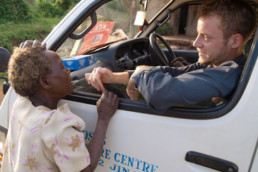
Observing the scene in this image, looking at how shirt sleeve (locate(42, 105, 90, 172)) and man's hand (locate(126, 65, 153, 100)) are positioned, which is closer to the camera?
shirt sleeve (locate(42, 105, 90, 172))

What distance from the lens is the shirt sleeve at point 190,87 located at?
1017 mm

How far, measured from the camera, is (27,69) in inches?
41.9

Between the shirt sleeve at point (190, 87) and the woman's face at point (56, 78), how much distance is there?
434 millimetres

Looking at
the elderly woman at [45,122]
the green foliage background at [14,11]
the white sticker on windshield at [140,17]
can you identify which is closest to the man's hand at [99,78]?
the elderly woman at [45,122]

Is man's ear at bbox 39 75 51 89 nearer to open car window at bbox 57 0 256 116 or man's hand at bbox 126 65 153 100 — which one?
open car window at bbox 57 0 256 116

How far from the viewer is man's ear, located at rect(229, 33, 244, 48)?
1.18 meters

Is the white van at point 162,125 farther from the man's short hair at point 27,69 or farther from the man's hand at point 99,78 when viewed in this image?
the man's short hair at point 27,69

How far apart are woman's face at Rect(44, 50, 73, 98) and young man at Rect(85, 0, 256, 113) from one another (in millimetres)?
174

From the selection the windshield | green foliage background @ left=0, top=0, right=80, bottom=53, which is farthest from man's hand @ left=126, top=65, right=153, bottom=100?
green foliage background @ left=0, top=0, right=80, bottom=53

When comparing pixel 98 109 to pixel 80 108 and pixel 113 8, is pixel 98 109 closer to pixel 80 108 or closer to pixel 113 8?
pixel 80 108

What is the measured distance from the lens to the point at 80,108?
130 cm

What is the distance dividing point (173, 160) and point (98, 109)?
449 millimetres

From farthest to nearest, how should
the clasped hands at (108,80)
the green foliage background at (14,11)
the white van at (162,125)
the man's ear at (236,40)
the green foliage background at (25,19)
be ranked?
the green foliage background at (14,11)
the green foliage background at (25,19)
the clasped hands at (108,80)
the man's ear at (236,40)
the white van at (162,125)

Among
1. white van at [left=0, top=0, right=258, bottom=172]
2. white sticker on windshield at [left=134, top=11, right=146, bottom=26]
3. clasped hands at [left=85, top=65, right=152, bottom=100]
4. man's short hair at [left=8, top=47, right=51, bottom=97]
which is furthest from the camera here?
white sticker on windshield at [left=134, top=11, right=146, bottom=26]
